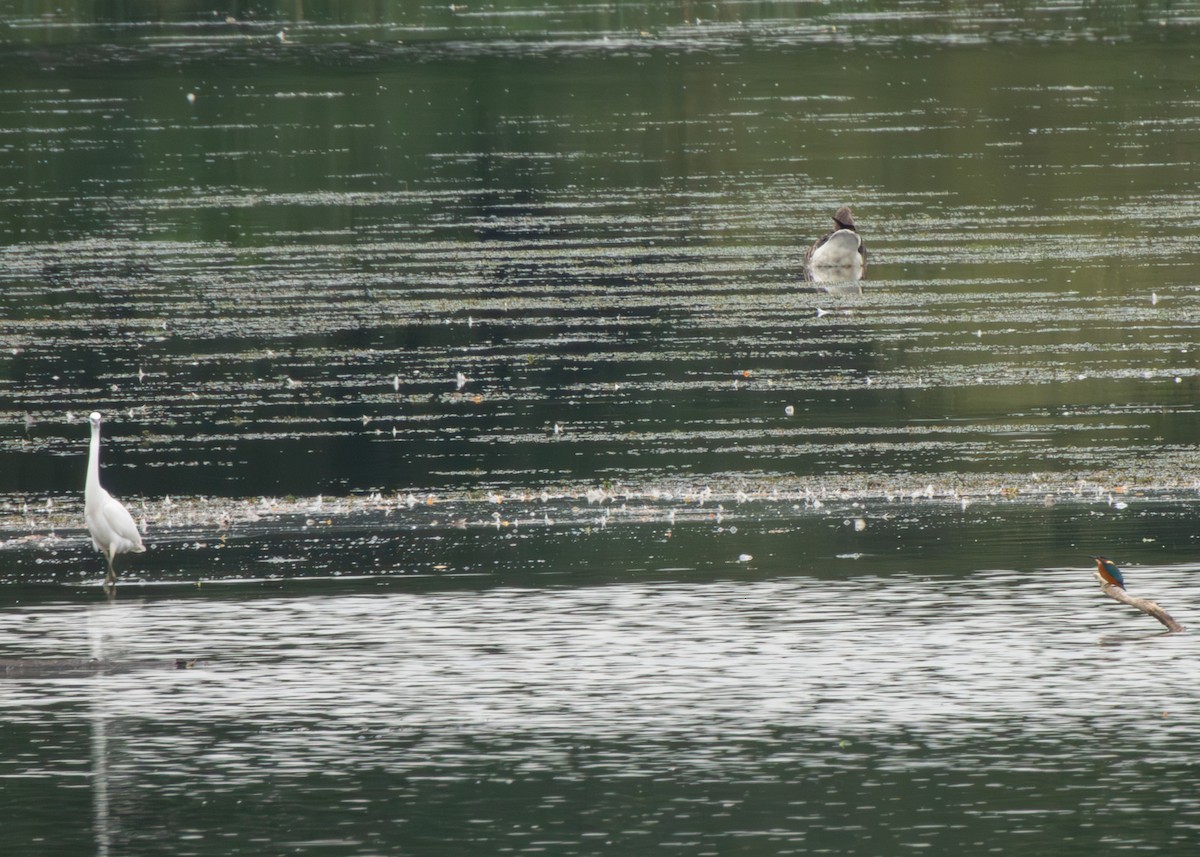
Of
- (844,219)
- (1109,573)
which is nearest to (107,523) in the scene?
(1109,573)

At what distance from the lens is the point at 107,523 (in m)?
15.9

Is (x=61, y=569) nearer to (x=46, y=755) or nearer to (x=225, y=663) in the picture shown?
(x=225, y=663)

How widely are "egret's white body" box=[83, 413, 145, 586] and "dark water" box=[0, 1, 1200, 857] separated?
0.28 meters

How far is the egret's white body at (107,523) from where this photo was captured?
15.9m

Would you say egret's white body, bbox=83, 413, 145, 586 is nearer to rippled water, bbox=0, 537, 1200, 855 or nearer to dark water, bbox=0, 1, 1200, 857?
dark water, bbox=0, 1, 1200, 857

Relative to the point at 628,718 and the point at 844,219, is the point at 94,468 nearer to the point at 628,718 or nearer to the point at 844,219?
the point at 628,718

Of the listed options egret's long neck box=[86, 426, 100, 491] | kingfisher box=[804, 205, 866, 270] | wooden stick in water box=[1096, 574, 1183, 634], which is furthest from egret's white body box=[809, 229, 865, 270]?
wooden stick in water box=[1096, 574, 1183, 634]

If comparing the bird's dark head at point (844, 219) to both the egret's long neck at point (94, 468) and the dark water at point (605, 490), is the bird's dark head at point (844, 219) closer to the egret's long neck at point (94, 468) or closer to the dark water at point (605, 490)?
the dark water at point (605, 490)

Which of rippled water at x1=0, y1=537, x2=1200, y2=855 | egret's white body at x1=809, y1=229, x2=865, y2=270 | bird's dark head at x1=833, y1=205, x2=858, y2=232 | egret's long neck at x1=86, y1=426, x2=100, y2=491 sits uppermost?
bird's dark head at x1=833, y1=205, x2=858, y2=232

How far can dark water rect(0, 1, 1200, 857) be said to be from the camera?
11469 mm

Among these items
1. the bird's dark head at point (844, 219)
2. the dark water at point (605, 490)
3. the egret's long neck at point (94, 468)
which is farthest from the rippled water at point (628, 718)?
the bird's dark head at point (844, 219)

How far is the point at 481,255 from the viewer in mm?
31031

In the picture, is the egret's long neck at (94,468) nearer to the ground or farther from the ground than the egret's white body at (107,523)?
farther from the ground

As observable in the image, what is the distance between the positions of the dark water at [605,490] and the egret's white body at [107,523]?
0.28m
